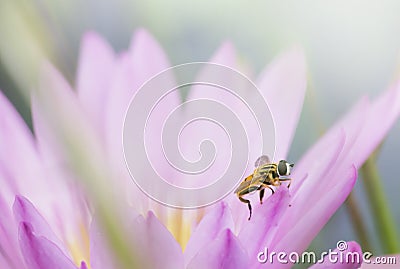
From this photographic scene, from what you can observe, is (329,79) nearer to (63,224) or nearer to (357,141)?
(357,141)

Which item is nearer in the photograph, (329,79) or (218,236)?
(218,236)

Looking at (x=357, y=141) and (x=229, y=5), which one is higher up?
(x=229, y=5)

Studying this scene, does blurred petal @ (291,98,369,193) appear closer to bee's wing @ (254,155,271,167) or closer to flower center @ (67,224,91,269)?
bee's wing @ (254,155,271,167)

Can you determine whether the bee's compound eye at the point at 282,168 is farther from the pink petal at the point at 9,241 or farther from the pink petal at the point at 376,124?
the pink petal at the point at 9,241

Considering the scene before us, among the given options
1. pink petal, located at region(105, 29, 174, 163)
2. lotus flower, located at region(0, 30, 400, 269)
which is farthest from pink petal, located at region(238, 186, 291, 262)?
pink petal, located at region(105, 29, 174, 163)

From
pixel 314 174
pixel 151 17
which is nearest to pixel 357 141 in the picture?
pixel 314 174

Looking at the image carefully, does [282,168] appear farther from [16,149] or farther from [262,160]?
[16,149]

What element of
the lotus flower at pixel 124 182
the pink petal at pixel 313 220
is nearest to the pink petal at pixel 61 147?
the lotus flower at pixel 124 182
